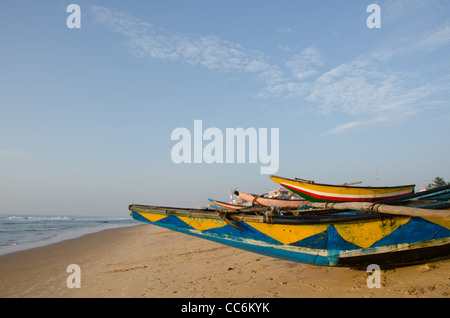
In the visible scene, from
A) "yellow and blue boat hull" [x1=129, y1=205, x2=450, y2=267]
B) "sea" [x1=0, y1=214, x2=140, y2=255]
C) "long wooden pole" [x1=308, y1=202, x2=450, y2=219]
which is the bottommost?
"sea" [x1=0, y1=214, x2=140, y2=255]

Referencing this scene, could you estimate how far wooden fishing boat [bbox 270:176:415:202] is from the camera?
1029 centimetres

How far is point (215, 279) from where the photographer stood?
5098mm

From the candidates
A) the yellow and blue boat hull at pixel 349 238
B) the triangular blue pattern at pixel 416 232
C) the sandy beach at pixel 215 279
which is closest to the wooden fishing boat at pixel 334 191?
the sandy beach at pixel 215 279

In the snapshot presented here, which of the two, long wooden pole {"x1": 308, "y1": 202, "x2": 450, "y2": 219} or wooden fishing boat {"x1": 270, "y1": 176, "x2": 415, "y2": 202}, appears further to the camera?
wooden fishing boat {"x1": 270, "y1": 176, "x2": 415, "y2": 202}

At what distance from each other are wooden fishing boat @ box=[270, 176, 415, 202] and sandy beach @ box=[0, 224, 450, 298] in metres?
4.09

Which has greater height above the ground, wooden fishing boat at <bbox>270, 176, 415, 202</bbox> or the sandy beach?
wooden fishing boat at <bbox>270, 176, 415, 202</bbox>

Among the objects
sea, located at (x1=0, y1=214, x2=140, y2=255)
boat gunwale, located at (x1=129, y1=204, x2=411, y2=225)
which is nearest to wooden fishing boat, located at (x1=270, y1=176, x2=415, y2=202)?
boat gunwale, located at (x1=129, y1=204, x2=411, y2=225)

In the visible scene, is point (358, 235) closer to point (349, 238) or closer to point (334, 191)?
point (349, 238)

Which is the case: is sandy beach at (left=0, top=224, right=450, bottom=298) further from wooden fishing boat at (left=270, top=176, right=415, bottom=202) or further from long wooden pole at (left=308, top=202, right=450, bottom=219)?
wooden fishing boat at (left=270, top=176, right=415, bottom=202)

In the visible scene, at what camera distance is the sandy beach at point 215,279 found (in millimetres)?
3781

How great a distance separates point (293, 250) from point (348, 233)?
87 centimetres

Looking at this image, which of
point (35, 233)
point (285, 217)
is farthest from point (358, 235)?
point (35, 233)
